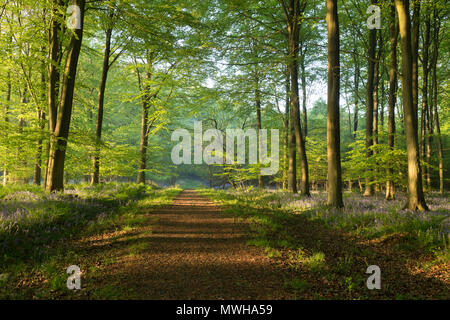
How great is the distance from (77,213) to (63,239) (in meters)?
1.78

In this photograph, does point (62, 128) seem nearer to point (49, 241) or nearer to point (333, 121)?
point (49, 241)

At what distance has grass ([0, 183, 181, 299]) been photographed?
3.01 m

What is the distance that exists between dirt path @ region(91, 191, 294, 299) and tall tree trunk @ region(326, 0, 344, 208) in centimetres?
449

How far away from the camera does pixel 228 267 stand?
3.79 metres

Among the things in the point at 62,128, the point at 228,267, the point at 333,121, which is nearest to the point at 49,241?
the point at 228,267

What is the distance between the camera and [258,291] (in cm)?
300

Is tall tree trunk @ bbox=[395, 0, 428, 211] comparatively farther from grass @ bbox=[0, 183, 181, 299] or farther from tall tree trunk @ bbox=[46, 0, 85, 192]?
tall tree trunk @ bbox=[46, 0, 85, 192]

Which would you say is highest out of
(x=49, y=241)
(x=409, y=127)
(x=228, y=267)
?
(x=409, y=127)

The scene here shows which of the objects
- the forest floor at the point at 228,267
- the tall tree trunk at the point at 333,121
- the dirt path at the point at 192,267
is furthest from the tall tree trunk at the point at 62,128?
the tall tree trunk at the point at 333,121

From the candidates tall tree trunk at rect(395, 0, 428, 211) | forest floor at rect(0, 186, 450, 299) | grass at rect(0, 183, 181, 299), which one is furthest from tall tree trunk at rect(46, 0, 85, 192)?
tall tree trunk at rect(395, 0, 428, 211)

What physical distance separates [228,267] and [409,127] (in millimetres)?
7933

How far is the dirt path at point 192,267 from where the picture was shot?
9.78ft

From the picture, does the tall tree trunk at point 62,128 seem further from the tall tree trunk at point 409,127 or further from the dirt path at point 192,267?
the tall tree trunk at point 409,127
